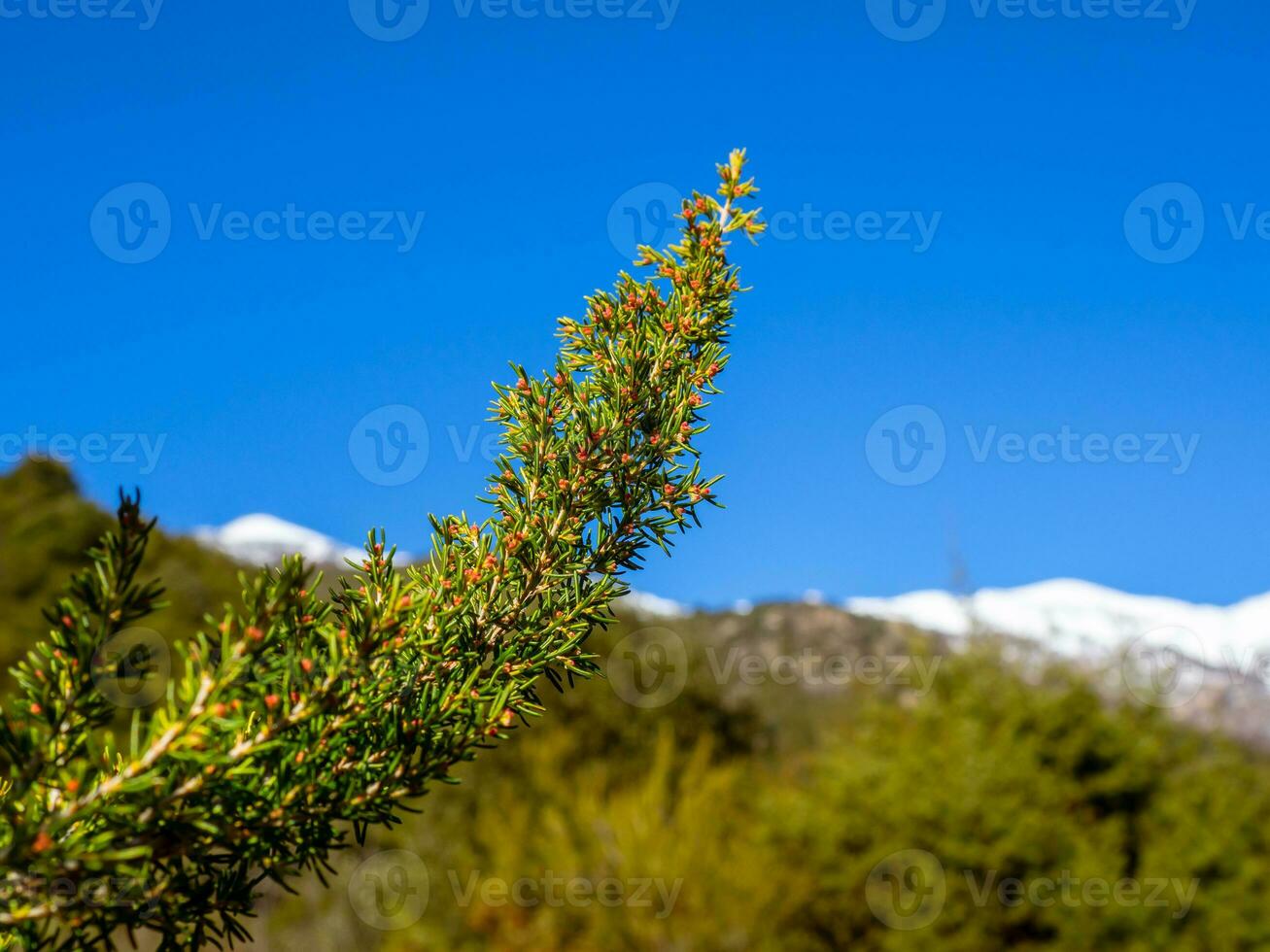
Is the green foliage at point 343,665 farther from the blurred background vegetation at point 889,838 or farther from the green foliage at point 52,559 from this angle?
the green foliage at point 52,559

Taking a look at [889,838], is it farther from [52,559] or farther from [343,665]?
[52,559]

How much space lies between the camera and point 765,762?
3284cm

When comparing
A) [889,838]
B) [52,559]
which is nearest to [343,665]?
[889,838]

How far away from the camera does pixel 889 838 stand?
1686 centimetres

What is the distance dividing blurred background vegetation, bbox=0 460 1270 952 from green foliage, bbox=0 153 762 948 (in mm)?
11784

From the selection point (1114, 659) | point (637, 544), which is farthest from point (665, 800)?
point (637, 544)

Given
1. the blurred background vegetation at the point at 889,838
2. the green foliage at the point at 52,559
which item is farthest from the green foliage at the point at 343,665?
the green foliage at the point at 52,559

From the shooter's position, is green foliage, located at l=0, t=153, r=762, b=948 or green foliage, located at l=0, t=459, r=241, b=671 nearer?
green foliage, located at l=0, t=153, r=762, b=948

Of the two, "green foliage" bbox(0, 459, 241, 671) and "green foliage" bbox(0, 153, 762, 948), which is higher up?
"green foliage" bbox(0, 459, 241, 671)

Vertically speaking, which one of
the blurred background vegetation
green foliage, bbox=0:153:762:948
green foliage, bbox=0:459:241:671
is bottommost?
the blurred background vegetation

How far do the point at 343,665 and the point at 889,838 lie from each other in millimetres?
17016

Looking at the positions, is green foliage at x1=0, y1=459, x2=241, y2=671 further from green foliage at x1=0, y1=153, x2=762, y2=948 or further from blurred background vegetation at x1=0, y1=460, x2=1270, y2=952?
green foliage at x1=0, y1=153, x2=762, y2=948

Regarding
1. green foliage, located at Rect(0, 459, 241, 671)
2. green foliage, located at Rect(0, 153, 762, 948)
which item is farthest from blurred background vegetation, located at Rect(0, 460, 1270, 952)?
green foliage, located at Rect(0, 459, 241, 671)

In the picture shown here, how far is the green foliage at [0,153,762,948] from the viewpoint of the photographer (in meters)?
1.46
